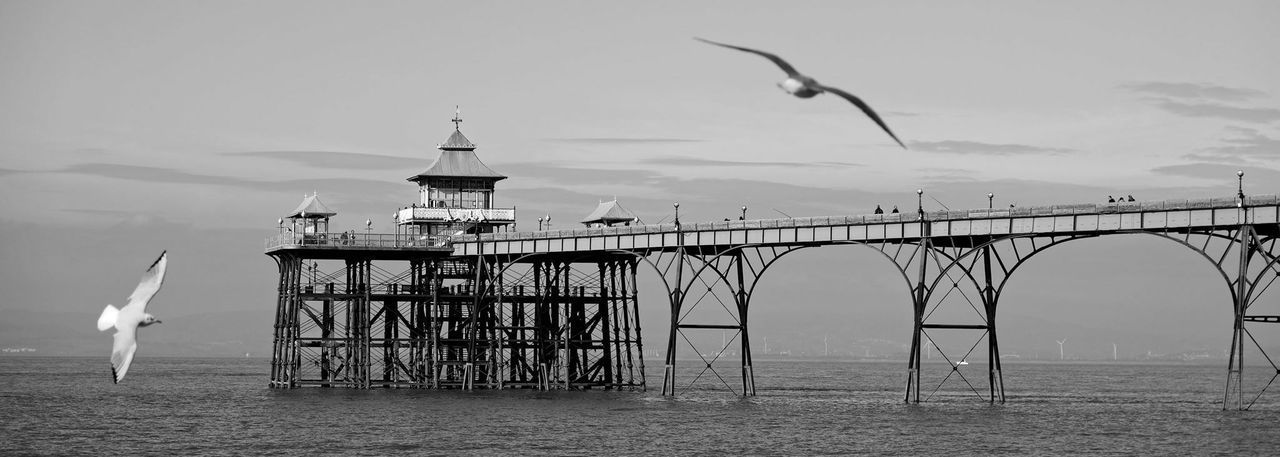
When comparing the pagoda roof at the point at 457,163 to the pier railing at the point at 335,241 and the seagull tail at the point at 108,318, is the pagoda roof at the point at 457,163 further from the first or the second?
→ the seagull tail at the point at 108,318

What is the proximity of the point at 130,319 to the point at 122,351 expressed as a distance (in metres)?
2.44

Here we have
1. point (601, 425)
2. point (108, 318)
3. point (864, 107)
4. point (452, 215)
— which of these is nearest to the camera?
point (864, 107)

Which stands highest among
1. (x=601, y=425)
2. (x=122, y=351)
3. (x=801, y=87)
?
(x=801, y=87)

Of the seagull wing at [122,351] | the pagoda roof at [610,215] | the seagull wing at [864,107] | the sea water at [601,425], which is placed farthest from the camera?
the pagoda roof at [610,215]

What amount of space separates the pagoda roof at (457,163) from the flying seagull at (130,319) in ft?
274

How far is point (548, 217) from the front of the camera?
405 ft

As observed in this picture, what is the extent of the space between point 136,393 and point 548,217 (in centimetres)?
3654

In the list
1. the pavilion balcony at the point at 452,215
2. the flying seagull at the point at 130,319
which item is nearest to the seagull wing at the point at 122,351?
the flying seagull at the point at 130,319

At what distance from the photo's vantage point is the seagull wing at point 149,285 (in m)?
40.3

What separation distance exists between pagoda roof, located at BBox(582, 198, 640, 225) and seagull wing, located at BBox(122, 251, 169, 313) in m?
76.9

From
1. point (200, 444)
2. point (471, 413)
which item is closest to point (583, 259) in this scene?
point (471, 413)

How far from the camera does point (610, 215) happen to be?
118 metres

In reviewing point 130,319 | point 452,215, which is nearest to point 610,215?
point 452,215

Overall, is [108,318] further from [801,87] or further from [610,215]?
[610,215]
